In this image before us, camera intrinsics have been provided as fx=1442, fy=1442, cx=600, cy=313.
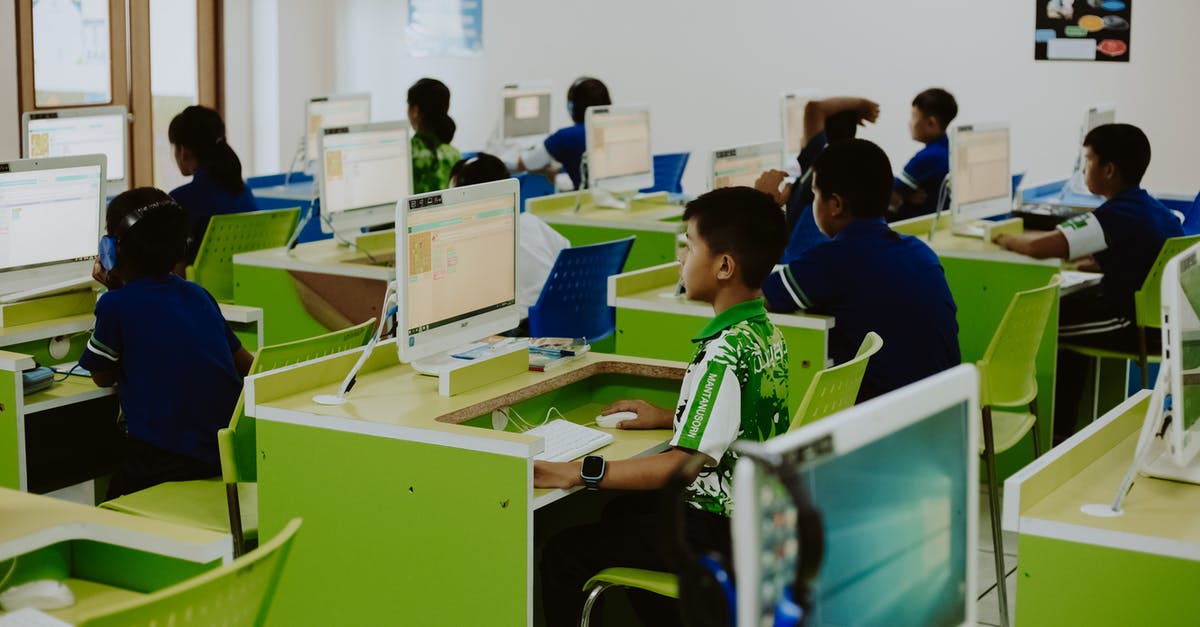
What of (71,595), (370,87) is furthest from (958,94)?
(71,595)

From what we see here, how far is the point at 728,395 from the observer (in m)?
2.41

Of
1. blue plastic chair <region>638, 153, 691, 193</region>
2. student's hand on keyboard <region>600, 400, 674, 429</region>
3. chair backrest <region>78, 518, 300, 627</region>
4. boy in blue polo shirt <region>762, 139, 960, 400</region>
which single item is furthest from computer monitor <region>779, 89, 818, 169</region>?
chair backrest <region>78, 518, 300, 627</region>

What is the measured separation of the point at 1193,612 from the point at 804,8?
6.97 m

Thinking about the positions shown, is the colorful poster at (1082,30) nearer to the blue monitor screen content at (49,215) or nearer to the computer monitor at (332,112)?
the computer monitor at (332,112)

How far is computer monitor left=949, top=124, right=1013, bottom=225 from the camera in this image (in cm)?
529

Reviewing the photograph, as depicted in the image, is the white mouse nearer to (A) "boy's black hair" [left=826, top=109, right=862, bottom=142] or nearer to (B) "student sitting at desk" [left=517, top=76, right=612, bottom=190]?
(A) "boy's black hair" [left=826, top=109, right=862, bottom=142]

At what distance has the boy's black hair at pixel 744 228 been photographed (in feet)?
8.26

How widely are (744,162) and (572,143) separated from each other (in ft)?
5.50

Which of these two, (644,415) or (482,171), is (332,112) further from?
(644,415)

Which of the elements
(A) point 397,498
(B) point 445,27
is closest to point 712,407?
(A) point 397,498

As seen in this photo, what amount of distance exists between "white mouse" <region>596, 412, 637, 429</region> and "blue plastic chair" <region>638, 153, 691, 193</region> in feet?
17.0

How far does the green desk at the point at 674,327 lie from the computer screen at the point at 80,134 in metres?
2.26

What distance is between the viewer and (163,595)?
1492mm

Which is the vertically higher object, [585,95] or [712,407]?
[585,95]
